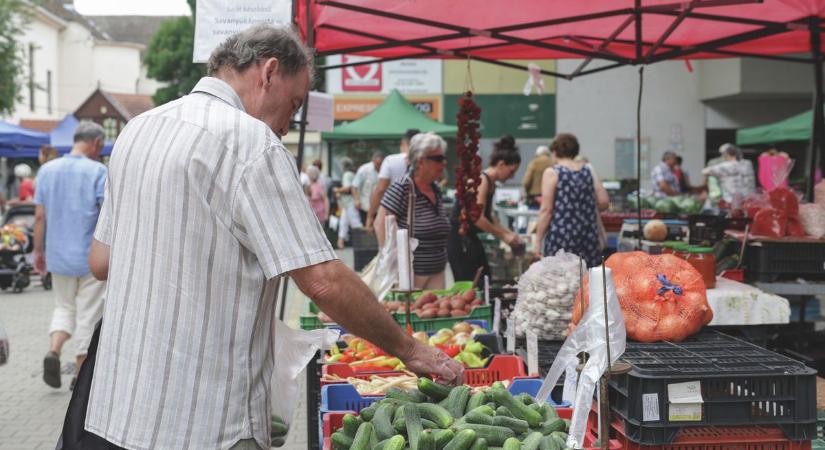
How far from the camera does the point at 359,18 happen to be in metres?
7.00

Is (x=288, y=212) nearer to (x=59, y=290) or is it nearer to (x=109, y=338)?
(x=109, y=338)

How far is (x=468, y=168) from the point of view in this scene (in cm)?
765

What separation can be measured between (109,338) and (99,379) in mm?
120

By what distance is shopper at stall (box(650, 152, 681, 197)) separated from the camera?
16641mm

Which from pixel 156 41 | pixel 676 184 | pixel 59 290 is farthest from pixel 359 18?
pixel 156 41

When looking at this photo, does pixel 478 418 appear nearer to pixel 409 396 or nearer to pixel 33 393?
pixel 409 396

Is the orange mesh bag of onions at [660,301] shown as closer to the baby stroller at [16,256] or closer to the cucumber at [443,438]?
the cucumber at [443,438]

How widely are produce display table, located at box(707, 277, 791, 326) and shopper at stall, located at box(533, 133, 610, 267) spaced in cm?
271

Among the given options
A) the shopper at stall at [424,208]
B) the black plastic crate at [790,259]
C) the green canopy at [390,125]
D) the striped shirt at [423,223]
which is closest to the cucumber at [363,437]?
the black plastic crate at [790,259]

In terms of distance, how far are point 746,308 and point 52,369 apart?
5.18m

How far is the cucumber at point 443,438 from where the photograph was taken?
266 centimetres

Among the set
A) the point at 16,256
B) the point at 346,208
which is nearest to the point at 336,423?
the point at 16,256

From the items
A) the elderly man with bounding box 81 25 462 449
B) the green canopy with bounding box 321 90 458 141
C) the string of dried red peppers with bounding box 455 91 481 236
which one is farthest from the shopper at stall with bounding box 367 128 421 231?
the elderly man with bounding box 81 25 462 449

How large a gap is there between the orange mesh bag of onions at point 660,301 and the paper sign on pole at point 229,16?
2.86 meters
